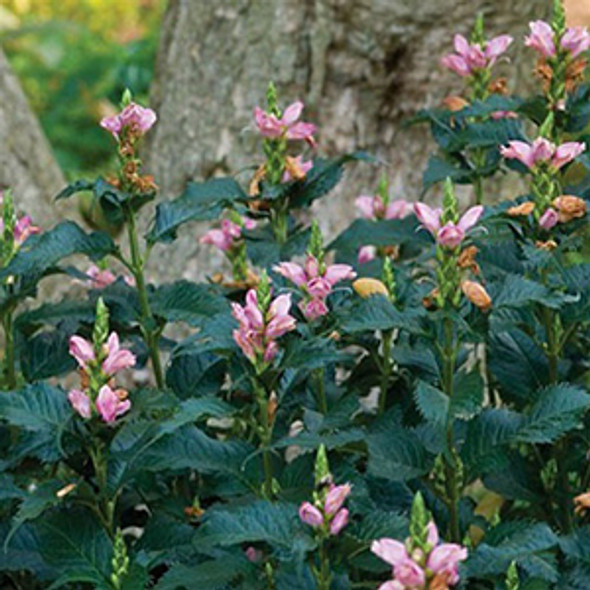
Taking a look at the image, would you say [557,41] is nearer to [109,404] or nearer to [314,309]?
[314,309]

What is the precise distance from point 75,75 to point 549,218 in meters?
5.21

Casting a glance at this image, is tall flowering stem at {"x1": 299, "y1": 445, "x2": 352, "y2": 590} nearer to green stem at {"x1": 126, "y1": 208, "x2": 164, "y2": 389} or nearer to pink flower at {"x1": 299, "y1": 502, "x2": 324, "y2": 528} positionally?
pink flower at {"x1": 299, "y1": 502, "x2": 324, "y2": 528}

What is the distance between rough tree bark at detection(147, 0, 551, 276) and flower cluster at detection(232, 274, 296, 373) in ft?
5.69

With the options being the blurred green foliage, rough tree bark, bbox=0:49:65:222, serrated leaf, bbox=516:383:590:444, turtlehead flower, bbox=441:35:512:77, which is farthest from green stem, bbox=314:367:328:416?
the blurred green foliage

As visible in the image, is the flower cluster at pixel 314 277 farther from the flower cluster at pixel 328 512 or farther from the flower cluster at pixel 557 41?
the flower cluster at pixel 557 41

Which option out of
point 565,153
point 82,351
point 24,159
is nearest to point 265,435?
point 82,351

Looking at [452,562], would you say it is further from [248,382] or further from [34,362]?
[34,362]

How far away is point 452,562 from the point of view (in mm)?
1521

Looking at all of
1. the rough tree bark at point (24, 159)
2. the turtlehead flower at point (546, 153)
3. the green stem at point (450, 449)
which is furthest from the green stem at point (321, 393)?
the rough tree bark at point (24, 159)

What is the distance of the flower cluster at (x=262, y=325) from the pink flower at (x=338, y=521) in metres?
0.29

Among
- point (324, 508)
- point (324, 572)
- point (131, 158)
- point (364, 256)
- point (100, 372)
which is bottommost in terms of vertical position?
point (364, 256)

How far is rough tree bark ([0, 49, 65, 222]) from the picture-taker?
12.2 feet

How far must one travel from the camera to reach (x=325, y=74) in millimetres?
3656

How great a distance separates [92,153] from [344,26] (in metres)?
3.49
